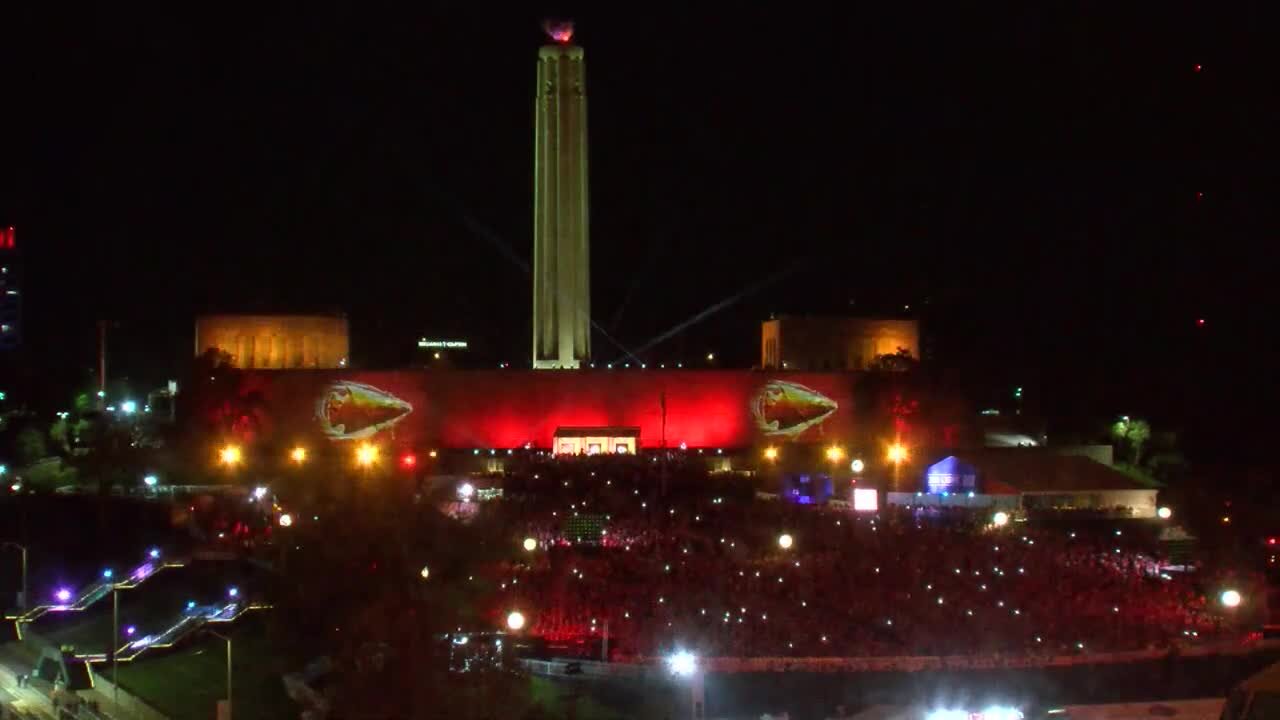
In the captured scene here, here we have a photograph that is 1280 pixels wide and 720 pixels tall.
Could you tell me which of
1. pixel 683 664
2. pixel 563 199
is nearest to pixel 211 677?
pixel 683 664

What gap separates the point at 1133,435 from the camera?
40.5 meters

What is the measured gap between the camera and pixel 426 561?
1706 centimetres

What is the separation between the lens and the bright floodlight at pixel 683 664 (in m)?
18.2

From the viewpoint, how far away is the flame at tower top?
163 feet

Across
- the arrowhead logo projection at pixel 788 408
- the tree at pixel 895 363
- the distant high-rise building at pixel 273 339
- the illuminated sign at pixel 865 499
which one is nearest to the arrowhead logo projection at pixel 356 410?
the distant high-rise building at pixel 273 339

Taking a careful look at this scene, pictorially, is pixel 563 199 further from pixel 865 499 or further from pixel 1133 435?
pixel 865 499

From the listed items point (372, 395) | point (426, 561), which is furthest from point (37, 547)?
point (426, 561)

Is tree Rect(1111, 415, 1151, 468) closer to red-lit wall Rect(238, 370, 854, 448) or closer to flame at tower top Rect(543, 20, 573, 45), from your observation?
red-lit wall Rect(238, 370, 854, 448)

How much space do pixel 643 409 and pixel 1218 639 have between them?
1054 inches

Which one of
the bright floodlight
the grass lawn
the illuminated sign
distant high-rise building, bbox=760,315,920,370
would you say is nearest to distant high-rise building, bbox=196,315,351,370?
distant high-rise building, bbox=760,315,920,370

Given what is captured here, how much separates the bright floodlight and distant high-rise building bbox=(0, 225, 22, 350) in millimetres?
43145

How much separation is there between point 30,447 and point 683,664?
29.1 meters

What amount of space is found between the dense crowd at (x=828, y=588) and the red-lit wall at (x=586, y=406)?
1807cm

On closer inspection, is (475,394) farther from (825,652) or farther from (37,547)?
(825,652)
